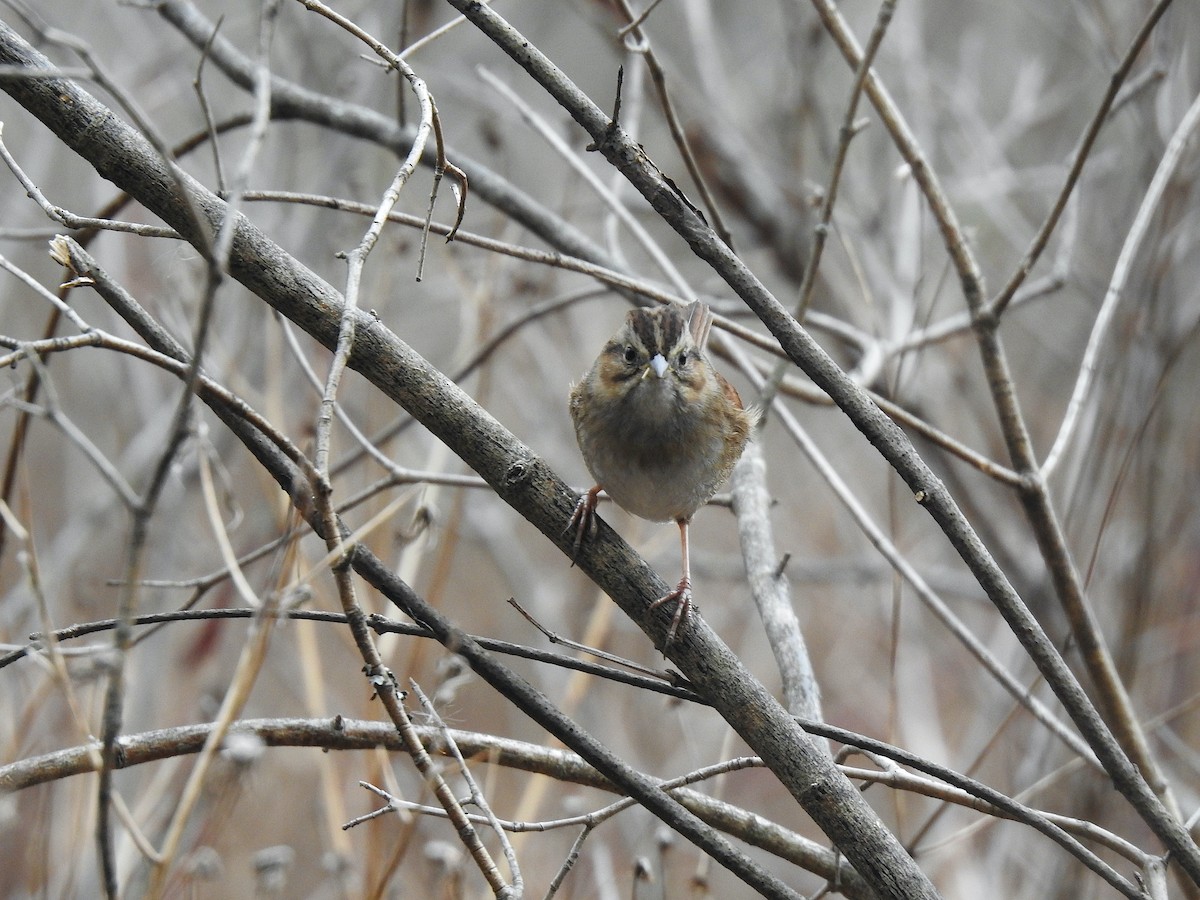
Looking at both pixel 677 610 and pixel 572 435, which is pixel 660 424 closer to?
pixel 677 610

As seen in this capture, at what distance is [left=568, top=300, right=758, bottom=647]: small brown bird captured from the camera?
3115 mm

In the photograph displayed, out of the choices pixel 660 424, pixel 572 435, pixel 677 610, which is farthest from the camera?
pixel 572 435

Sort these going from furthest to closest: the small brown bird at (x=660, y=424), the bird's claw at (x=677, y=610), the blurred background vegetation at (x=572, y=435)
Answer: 1. the blurred background vegetation at (x=572, y=435)
2. the small brown bird at (x=660, y=424)
3. the bird's claw at (x=677, y=610)

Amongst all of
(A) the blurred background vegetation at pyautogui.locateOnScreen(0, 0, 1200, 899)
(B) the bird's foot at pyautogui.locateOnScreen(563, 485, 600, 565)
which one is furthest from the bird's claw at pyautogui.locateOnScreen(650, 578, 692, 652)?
(A) the blurred background vegetation at pyautogui.locateOnScreen(0, 0, 1200, 899)

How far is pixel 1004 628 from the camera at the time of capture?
629 centimetres

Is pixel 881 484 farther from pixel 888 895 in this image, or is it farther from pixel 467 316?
pixel 888 895

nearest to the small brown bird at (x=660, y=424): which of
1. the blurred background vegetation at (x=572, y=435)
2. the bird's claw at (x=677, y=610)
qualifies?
the blurred background vegetation at (x=572, y=435)

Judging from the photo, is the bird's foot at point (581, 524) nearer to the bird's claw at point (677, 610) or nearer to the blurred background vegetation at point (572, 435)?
the bird's claw at point (677, 610)

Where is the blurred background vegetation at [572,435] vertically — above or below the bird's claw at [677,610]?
above

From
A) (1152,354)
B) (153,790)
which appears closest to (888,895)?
(153,790)

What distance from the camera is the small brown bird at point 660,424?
10.2 feet

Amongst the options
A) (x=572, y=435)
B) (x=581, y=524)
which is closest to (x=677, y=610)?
(x=581, y=524)

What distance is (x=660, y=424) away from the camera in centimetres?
313

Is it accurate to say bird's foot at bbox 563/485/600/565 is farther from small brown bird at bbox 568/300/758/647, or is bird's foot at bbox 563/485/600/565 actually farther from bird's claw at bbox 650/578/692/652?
small brown bird at bbox 568/300/758/647
